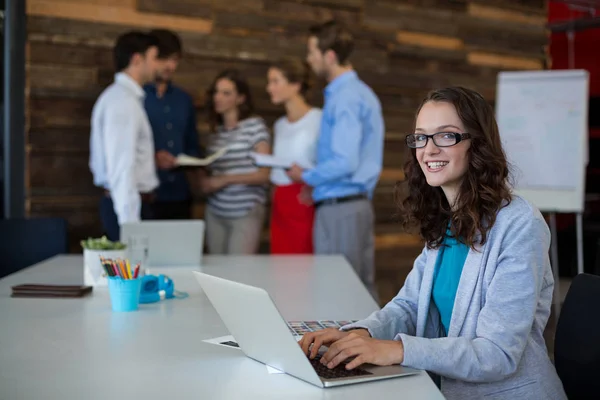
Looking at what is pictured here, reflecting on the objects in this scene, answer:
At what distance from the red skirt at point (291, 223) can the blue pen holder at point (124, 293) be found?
7.67ft

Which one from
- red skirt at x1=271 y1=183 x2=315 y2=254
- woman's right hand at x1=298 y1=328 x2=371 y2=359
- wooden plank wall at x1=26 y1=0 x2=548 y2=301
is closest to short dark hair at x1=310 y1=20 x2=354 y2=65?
red skirt at x1=271 y1=183 x2=315 y2=254

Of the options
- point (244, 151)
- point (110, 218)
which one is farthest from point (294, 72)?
point (110, 218)

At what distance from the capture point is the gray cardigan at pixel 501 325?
62.5 inches

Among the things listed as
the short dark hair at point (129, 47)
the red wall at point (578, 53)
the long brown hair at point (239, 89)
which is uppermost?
the red wall at point (578, 53)

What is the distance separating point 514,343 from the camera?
1.61 meters

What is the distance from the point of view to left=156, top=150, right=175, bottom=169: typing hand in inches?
173

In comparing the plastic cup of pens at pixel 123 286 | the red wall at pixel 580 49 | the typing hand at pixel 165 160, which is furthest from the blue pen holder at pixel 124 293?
the red wall at pixel 580 49

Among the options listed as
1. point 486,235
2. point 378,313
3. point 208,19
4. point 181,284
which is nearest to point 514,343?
point 486,235

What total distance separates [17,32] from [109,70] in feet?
1.91

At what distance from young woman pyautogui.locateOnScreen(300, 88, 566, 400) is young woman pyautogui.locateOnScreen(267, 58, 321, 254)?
2.61m

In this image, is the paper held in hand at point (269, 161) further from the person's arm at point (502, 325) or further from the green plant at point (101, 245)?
the person's arm at point (502, 325)

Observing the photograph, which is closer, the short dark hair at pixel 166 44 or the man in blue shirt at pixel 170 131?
the short dark hair at pixel 166 44

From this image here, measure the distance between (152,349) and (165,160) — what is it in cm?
267

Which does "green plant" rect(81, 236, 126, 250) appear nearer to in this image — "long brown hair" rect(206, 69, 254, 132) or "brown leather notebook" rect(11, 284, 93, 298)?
"brown leather notebook" rect(11, 284, 93, 298)
